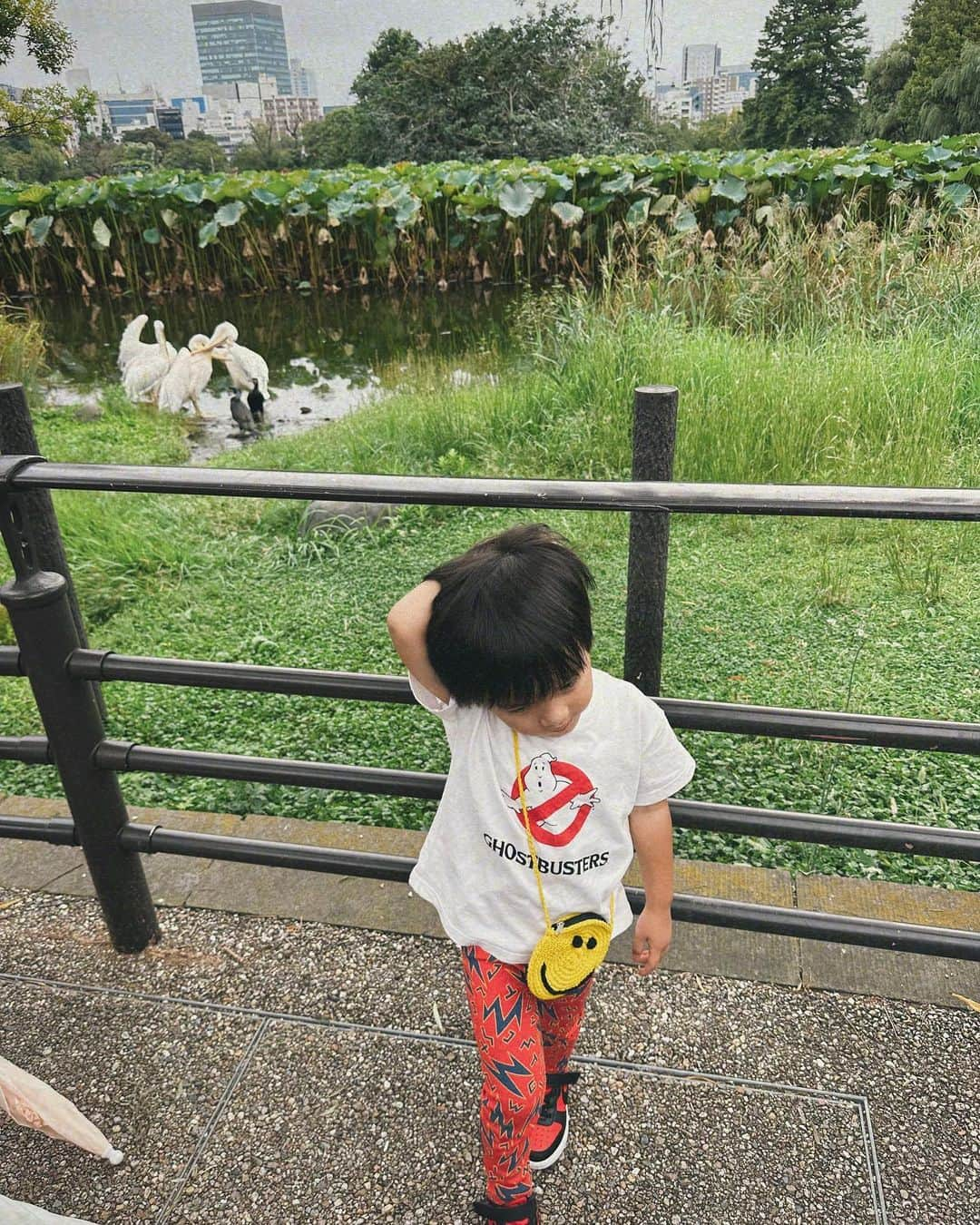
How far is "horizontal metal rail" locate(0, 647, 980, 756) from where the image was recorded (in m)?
1.36

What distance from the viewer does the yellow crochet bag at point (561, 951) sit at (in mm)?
1238

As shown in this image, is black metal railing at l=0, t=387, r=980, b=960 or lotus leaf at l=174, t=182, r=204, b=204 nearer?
black metal railing at l=0, t=387, r=980, b=960

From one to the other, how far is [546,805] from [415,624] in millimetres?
315

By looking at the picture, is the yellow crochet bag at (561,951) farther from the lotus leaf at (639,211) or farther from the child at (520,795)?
the lotus leaf at (639,211)

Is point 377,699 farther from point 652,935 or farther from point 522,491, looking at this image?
point 652,935

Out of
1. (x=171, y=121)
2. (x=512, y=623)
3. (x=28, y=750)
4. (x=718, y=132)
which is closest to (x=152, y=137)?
(x=171, y=121)

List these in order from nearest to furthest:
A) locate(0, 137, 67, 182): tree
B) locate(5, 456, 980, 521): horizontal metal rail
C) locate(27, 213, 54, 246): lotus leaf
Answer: locate(5, 456, 980, 521): horizontal metal rail < locate(27, 213, 54, 246): lotus leaf < locate(0, 137, 67, 182): tree

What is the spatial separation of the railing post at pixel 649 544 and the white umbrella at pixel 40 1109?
104cm

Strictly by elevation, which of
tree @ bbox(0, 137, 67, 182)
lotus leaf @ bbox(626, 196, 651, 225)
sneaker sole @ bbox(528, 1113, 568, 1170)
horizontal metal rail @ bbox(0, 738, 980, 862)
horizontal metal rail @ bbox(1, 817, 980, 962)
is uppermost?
tree @ bbox(0, 137, 67, 182)

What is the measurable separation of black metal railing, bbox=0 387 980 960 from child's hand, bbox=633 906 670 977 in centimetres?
21

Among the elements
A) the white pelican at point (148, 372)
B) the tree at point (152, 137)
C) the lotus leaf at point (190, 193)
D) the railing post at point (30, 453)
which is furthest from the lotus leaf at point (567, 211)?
the tree at point (152, 137)

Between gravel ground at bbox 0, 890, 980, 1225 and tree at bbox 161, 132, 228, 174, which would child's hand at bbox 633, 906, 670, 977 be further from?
tree at bbox 161, 132, 228, 174

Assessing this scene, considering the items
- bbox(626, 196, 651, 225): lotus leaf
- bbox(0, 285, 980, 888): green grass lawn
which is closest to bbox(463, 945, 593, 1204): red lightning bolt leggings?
bbox(0, 285, 980, 888): green grass lawn

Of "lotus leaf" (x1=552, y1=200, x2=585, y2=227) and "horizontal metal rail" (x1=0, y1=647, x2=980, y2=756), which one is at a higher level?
"lotus leaf" (x1=552, y1=200, x2=585, y2=227)
